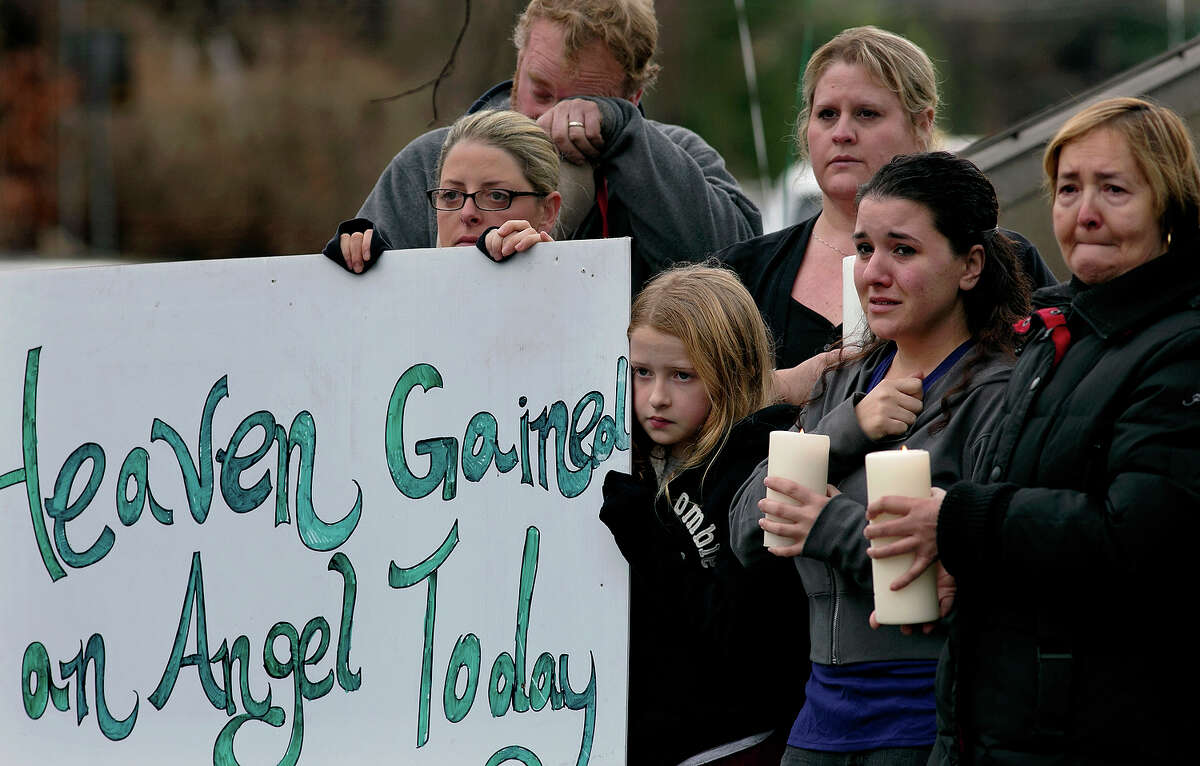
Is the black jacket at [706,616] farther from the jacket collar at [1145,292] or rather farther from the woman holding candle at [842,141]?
the jacket collar at [1145,292]

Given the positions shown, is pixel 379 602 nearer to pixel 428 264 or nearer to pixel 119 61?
pixel 428 264

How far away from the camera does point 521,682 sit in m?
2.98

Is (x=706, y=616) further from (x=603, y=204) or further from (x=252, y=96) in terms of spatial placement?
(x=252, y=96)

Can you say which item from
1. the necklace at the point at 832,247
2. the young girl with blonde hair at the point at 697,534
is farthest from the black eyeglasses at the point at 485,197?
the necklace at the point at 832,247

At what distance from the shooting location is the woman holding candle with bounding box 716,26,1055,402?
327cm

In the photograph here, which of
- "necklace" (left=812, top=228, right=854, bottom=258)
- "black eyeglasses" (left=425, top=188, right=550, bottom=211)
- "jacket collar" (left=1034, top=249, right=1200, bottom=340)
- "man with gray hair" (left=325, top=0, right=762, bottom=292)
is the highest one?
"man with gray hair" (left=325, top=0, right=762, bottom=292)

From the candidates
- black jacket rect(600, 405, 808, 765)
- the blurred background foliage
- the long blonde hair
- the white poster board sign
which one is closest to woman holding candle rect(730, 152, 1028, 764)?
black jacket rect(600, 405, 808, 765)

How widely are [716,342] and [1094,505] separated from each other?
2.96 feet

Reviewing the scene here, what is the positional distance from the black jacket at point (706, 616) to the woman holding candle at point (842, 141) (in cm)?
39

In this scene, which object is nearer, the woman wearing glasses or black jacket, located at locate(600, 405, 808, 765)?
black jacket, located at locate(600, 405, 808, 765)

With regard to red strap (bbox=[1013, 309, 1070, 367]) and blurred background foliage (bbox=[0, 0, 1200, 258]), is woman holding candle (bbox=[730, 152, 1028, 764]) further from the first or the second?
blurred background foliage (bbox=[0, 0, 1200, 258])

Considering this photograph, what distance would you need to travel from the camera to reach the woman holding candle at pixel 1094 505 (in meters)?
2.14

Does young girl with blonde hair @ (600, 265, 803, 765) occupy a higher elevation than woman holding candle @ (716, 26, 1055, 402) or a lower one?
lower

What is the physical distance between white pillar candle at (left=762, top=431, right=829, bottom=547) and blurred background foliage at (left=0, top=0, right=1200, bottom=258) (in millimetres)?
3481
